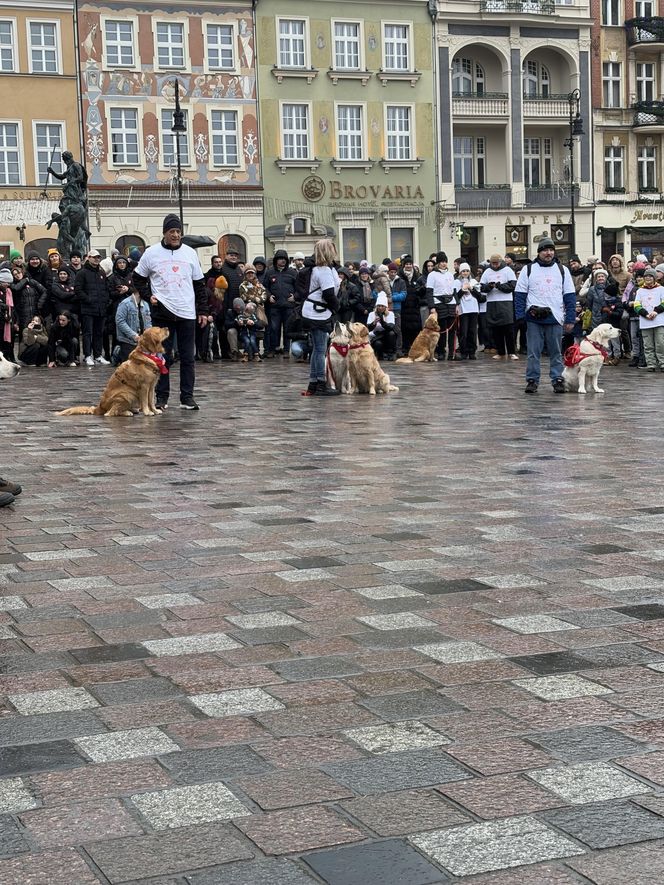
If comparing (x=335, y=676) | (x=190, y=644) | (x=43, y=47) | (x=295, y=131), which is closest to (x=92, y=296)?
(x=190, y=644)

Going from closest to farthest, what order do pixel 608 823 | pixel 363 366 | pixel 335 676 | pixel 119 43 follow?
1. pixel 608 823
2. pixel 335 676
3. pixel 363 366
4. pixel 119 43

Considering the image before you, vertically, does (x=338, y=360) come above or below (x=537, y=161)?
below

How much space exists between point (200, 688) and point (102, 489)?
483 cm

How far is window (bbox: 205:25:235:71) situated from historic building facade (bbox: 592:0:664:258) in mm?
14680

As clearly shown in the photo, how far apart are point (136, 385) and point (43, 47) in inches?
1324

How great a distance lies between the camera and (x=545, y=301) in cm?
1612

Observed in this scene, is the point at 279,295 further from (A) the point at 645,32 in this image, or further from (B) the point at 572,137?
(A) the point at 645,32

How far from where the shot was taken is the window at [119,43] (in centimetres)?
4603

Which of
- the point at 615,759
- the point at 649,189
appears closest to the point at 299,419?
the point at 615,759

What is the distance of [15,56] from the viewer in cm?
4488

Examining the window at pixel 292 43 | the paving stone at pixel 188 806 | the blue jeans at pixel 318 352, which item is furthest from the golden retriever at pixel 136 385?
the window at pixel 292 43

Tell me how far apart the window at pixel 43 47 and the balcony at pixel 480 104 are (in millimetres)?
14621

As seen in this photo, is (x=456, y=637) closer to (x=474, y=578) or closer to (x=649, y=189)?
(x=474, y=578)

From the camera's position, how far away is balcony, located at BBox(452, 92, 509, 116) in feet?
168
